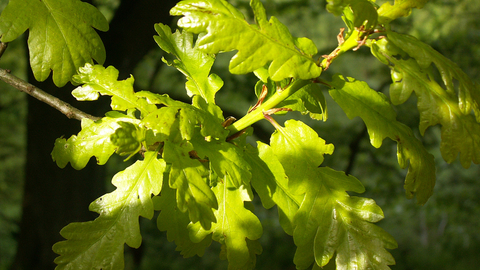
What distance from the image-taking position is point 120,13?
4047 millimetres

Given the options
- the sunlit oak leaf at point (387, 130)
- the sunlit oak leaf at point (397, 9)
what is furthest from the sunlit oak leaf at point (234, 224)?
the sunlit oak leaf at point (397, 9)

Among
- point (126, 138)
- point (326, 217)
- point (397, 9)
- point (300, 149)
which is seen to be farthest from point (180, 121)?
point (397, 9)

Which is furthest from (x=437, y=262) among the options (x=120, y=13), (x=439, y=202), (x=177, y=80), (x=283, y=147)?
(x=283, y=147)

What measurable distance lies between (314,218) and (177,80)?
19.0 ft

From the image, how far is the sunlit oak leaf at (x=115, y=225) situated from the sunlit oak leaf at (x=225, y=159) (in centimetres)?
13

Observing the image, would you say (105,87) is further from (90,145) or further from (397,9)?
(397,9)

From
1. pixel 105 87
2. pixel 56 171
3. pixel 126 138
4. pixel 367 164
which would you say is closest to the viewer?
pixel 126 138

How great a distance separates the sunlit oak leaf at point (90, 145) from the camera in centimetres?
106

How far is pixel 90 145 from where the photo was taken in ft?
3.51

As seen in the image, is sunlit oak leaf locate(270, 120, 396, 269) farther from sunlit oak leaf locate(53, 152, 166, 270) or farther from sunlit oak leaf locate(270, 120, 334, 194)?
sunlit oak leaf locate(53, 152, 166, 270)

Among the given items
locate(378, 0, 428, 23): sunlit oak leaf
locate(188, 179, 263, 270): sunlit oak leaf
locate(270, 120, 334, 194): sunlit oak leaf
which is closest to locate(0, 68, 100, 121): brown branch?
locate(188, 179, 263, 270): sunlit oak leaf

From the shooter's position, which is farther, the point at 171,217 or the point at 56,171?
the point at 56,171

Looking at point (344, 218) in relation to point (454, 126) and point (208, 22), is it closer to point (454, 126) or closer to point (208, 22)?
point (454, 126)

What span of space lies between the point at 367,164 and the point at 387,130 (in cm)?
531
